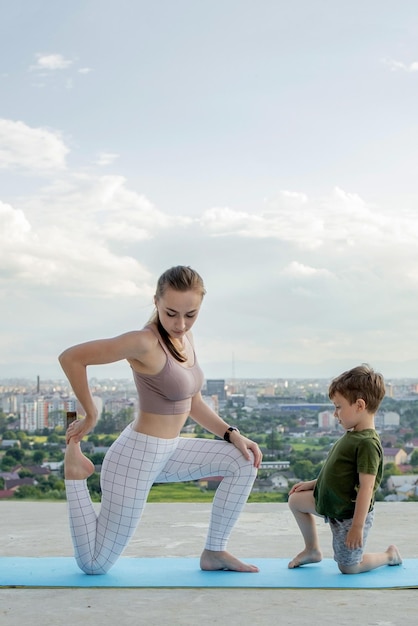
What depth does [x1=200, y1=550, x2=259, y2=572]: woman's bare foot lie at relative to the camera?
315 cm

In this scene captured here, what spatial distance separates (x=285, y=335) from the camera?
1109 cm

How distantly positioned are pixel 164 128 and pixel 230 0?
1.73 m

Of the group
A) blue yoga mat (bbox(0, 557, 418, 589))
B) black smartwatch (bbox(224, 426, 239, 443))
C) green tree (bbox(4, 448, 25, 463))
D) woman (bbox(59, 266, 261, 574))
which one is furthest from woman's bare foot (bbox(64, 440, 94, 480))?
green tree (bbox(4, 448, 25, 463))

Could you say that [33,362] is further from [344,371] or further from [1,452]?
[344,371]

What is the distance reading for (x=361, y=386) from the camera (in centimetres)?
310

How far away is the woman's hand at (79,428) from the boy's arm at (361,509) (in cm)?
99

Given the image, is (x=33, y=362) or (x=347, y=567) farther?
(x=33, y=362)

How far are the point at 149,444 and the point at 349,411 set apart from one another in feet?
2.48

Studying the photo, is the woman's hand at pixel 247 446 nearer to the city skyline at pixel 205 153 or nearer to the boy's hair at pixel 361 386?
the boy's hair at pixel 361 386

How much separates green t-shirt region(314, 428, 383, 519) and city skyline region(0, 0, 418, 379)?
416cm

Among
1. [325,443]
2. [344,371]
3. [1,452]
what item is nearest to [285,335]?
[325,443]

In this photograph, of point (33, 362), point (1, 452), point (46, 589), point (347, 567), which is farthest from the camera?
point (33, 362)

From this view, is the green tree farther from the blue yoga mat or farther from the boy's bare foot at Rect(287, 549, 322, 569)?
the boy's bare foot at Rect(287, 549, 322, 569)
